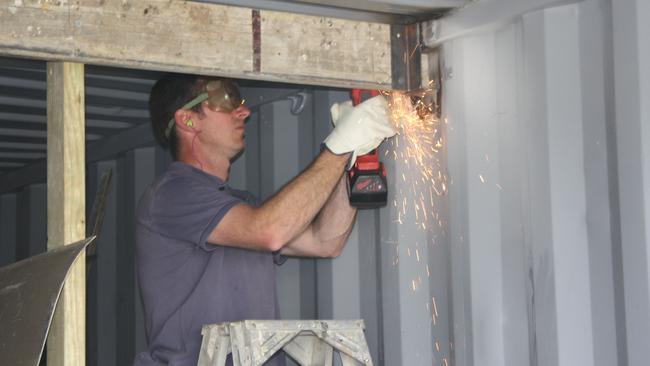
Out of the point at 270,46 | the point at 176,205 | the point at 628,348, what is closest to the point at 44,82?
the point at 176,205

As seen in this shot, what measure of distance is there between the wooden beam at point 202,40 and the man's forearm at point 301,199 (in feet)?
1.16

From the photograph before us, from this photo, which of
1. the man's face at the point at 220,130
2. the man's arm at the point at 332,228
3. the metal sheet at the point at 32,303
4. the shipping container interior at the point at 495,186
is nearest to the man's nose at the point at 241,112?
the man's face at the point at 220,130

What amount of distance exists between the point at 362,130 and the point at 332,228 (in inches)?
21.3

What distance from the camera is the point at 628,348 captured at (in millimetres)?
3219

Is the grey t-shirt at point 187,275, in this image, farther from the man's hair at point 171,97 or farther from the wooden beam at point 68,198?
the wooden beam at point 68,198

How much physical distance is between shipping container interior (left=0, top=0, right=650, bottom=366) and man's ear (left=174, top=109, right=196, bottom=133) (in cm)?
39

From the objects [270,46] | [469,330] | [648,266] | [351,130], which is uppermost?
[270,46]

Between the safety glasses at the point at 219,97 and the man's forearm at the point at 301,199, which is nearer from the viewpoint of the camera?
the man's forearm at the point at 301,199

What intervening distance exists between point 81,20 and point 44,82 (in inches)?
72.8

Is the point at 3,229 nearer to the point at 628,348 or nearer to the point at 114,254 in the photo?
the point at 114,254

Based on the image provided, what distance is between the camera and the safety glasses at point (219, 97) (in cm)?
468

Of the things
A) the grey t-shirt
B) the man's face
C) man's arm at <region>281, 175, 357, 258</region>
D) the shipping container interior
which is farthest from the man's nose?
man's arm at <region>281, 175, 357, 258</region>

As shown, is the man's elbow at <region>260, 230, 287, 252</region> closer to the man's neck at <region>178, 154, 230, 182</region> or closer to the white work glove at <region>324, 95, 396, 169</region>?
the white work glove at <region>324, 95, 396, 169</region>

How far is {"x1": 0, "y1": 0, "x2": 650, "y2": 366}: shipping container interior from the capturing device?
3324mm
